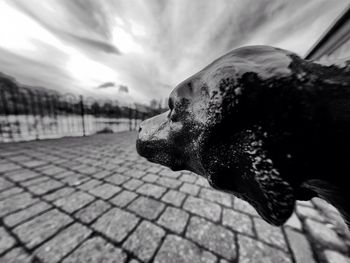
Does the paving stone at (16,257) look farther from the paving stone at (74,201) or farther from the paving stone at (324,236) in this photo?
the paving stone at (324,236)

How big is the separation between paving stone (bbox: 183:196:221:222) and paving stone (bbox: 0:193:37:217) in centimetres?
221

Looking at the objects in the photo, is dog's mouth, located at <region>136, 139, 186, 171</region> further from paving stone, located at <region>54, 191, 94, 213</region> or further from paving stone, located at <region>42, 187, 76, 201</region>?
paving stone, located at <region>42, 187, 76, 201</region>

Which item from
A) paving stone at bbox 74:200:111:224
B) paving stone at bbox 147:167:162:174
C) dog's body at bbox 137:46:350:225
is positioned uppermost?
dog's body at bbox 137:46:350:225

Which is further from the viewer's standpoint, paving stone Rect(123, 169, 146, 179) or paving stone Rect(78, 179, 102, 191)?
paving stone Rect(123, 169, 146, 179)

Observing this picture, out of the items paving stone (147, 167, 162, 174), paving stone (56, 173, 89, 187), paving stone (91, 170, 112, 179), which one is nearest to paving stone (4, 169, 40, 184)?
paving stone (56, 173, 89, 187)

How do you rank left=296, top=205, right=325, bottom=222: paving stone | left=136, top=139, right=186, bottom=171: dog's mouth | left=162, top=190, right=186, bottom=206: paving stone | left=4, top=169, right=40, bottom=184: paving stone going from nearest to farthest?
left=136, top=139, right=186, bottom=171: dog's mouth < left=296, top=205, right=325, bottom=222: paving stone < left=162, top=190, right=186, bottom=206: paving stone < left=4, top=169, right=40, bottom=184: paving stone

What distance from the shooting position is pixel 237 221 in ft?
6.61

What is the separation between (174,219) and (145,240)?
0.46m

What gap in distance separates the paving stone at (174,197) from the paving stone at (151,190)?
11cm

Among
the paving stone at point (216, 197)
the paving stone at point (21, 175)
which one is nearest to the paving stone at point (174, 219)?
the paving stone at point (216, 197)

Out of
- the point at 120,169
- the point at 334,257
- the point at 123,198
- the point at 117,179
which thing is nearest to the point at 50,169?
the point at 120,169

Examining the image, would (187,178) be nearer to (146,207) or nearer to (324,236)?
(146,207)

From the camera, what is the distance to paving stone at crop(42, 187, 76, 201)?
230 centimetres

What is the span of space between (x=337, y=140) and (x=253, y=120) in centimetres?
21
